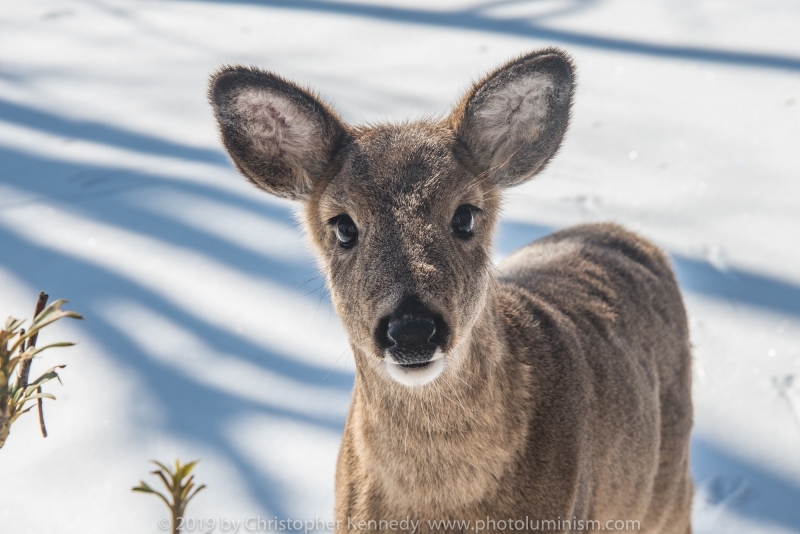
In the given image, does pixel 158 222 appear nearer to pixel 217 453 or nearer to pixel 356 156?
pixel 217 453

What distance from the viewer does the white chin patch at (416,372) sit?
2.32m

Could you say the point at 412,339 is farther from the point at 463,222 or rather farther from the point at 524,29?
the point at 524,29

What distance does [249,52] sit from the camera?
7660mm

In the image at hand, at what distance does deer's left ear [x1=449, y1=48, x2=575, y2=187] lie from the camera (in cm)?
290

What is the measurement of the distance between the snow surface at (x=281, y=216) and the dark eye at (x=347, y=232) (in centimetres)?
66

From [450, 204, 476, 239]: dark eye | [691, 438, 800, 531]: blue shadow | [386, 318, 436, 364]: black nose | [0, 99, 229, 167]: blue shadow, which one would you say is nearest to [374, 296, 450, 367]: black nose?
[386, 318, 436, 364]: black nose

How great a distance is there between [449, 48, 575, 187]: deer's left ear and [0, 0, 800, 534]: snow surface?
28 centimetres

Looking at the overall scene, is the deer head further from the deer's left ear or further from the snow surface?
the snow surface

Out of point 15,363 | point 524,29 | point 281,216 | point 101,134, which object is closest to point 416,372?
point 15,363

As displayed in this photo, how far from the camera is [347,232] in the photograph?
107 inches

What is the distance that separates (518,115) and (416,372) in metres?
1.12

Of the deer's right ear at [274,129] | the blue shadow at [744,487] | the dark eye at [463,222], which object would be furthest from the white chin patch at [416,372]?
the blue shadow at [744,487]

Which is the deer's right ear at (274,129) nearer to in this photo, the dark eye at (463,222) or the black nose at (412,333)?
the dark eye at (463,222)

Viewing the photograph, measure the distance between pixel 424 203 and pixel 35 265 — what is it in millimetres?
3563
